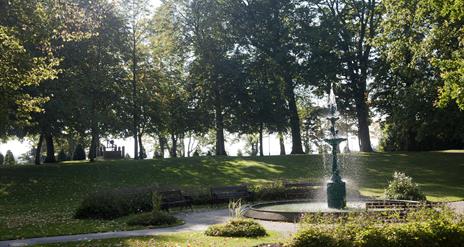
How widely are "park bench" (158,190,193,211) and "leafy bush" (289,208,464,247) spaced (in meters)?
10.6

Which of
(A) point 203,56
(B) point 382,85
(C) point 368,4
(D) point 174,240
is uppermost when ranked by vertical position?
(C) point 368,4

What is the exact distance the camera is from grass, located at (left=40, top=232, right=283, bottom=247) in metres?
11.7

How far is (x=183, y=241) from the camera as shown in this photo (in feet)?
40.6

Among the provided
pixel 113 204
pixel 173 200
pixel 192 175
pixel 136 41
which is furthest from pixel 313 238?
pixel 136 41

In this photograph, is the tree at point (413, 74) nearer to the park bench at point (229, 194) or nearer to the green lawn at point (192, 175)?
the green lawn at point (192, 175)

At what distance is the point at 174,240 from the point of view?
12.5 m

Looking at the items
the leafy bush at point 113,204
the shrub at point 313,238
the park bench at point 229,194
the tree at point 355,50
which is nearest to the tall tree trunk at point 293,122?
the tree at point 355,50

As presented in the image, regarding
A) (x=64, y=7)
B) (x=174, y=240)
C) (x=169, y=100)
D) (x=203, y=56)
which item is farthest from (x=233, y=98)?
(x=174, y=240)

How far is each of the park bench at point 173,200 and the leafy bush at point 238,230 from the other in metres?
6.62

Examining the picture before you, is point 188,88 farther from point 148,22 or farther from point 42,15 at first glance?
point 42,15

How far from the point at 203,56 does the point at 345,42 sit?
13.1 metres

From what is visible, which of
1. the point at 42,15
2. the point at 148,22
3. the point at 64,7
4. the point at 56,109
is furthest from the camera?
the point at 148,22

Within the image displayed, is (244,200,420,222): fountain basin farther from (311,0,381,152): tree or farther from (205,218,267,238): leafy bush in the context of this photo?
(311,0,381,152): tree

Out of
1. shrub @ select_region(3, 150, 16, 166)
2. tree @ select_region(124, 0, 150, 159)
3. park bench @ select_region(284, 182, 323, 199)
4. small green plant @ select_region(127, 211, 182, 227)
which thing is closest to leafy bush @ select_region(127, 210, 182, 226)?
small green plant @ select_region(127, 211, 182, 227)
